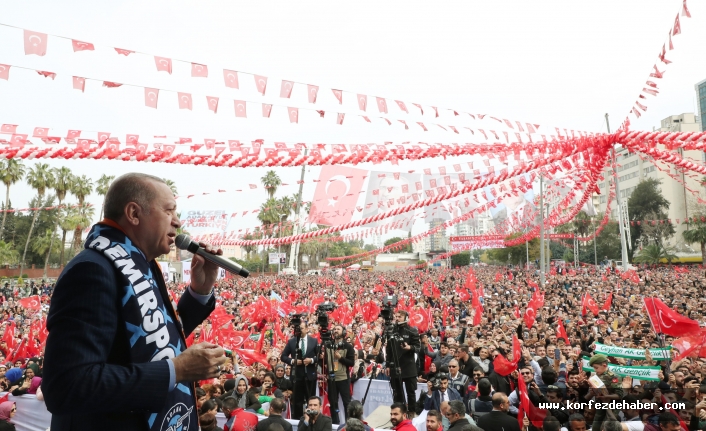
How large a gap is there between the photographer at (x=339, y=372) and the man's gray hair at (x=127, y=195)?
6821 mm

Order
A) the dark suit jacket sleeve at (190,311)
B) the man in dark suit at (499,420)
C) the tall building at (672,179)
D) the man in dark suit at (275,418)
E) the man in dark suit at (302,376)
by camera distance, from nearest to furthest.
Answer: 1. the dark suit jacket sleeve at (190,311)
2. the man in dark suit at (499,420)
3. the man in dark suit at (275,418)
4. the man in dark suit at (302,376)
5. the tall building at (672,179)

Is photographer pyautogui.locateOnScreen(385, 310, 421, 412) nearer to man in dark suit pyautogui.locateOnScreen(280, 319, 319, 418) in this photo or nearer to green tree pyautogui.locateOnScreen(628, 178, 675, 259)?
man in dark suit pyautogui.locateOnScreen(280, 319, 319, 418)

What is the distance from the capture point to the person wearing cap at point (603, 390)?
18.8 ft

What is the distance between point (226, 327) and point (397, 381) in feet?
17.5

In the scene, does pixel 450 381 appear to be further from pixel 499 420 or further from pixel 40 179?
pixel 40 179

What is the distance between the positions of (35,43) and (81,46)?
0.61m

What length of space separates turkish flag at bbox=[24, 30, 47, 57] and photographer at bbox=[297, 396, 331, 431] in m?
6.22

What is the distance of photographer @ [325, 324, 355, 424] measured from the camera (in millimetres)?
8234

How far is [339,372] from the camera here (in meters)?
8.44

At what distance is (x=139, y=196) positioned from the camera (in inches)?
73.7

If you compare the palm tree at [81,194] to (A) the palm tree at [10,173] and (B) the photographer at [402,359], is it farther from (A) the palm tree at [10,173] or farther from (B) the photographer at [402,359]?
(B) the photographer at [402,359]

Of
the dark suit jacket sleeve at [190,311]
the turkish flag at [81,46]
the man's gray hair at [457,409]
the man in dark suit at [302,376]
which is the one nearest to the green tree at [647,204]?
the man in dark suit at [302,376]

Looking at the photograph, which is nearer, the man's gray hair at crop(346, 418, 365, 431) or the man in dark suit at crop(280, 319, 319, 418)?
the man's gray hair at crop(346, 418, 365, 431)

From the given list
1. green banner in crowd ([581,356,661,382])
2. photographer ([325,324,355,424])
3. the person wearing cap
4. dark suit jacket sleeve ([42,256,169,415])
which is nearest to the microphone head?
dark suit jacket sleeve ([42,256,169,415])
